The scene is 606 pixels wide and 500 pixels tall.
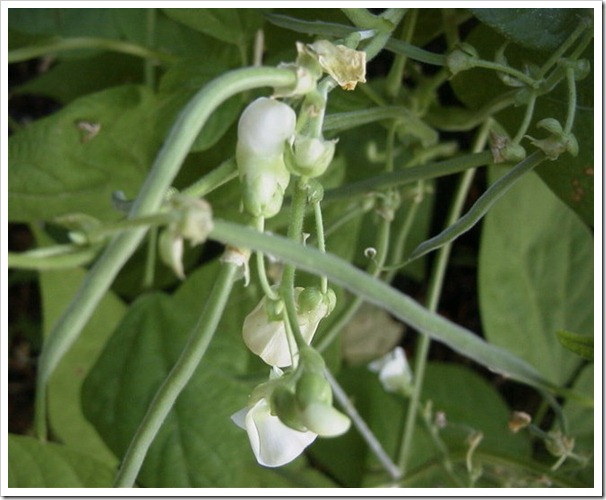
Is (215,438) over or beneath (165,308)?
beneath

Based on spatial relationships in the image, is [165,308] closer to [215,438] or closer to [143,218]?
[215,438]

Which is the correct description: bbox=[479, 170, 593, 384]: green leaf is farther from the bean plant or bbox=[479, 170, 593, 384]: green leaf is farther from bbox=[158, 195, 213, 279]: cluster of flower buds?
bbox=[158, 195, 213, 279]: cluster of flower buds

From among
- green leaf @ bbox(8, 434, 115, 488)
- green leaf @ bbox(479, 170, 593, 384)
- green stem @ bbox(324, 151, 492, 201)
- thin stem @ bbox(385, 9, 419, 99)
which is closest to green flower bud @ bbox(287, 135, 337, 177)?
green stem @ bbox(324, 151, 492, 201)

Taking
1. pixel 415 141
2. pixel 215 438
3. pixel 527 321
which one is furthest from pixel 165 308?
pixel 527 321

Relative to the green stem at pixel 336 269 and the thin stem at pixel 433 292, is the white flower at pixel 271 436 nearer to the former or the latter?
the green stem at pixel 336 269

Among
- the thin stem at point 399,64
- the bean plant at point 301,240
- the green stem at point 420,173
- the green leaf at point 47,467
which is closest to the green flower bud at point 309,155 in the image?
the bean plant at point 301,240

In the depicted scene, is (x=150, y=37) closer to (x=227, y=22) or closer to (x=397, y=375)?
(x=227, y=22)

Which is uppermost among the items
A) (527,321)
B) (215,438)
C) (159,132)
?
(159,132)

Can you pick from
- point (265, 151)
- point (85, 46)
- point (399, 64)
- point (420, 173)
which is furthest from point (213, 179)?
point (85, 46)

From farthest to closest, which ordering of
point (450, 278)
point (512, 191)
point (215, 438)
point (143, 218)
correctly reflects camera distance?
point (450, 278) → point (512, 191) → point (215, 438) → point (143, 218)

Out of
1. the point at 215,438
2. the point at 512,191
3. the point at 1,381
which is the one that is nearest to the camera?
the point at 1,381
